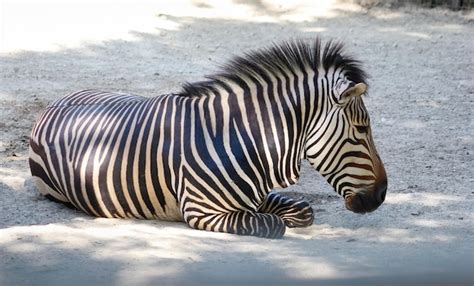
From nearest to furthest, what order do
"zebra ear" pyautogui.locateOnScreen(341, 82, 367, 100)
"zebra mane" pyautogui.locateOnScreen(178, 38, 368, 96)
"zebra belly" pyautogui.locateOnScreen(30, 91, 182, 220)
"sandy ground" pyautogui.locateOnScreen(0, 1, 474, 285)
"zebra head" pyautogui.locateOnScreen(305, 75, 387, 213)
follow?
"sandy ground" pyautogui.locateOnScreen(0, 1, 474, 285) → "zebra ear" pyautogui.locateOnScreen(341, 82, 367, 100) → "zebra head" pyautogui.locateOnScreen(305, 75, 387, 213) → "zebra mane" pyautogui.locateOnScreen(178, 38, 368, 96) → "zebra belly" pyautogui.locateOnScreen(30, 91, 182, 220)

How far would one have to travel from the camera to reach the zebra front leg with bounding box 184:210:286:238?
20.7ft

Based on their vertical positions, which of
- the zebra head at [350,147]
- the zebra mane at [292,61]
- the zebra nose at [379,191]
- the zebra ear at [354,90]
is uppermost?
the zebra mane at [292,61]

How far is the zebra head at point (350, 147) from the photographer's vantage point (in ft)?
21.0

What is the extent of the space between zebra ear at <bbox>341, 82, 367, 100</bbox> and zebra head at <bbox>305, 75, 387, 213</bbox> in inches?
2.0

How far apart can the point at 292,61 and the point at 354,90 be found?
0.54 meters

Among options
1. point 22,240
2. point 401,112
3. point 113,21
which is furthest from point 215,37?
point 22,240

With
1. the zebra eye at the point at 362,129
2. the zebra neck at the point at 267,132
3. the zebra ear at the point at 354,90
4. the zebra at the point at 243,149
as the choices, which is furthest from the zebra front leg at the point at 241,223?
the zebra ear at the point at 354,90

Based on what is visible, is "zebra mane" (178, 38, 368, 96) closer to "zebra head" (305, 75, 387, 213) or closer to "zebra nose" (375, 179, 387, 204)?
"zebra head" (305, 75, 387, 213)

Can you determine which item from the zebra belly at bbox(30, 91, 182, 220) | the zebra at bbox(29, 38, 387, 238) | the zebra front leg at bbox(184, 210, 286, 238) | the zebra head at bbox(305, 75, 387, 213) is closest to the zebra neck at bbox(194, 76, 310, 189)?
the zebra at bbox(29, 38, 387, 238)

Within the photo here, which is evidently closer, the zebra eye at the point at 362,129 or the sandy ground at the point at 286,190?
the sandy ground at the point at 286,190

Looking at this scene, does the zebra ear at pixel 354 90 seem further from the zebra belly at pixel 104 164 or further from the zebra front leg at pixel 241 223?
the zebra belly at pixel 104 164

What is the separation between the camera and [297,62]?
6.56 m

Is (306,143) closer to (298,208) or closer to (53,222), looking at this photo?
(298,208)

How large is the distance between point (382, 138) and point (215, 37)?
14.5 feet
